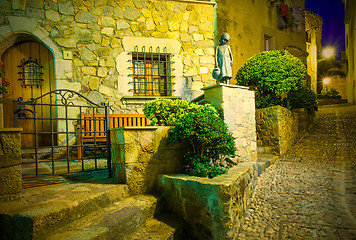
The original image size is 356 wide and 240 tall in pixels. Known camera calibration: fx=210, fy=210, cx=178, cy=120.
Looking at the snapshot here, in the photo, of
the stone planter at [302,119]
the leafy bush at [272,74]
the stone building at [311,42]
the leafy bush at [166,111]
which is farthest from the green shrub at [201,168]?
the stone building at [311,42]

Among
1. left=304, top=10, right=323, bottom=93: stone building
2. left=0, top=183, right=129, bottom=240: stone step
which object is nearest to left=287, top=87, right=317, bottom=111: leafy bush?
left=0, top=183, right=129, bottom=240: stone step

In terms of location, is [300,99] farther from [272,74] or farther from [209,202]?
[209,202]

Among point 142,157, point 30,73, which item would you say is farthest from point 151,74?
point 142,157

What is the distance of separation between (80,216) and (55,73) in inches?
170

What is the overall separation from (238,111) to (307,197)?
6.15 ft

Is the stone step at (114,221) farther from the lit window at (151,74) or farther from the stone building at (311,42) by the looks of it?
the stone building at (311,42)

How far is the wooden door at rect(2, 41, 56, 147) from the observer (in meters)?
5.32

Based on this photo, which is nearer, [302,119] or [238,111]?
[238,111]

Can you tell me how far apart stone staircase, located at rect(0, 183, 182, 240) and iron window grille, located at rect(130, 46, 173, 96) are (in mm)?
3660

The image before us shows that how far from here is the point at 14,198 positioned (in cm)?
230

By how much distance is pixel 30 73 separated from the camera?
543cm

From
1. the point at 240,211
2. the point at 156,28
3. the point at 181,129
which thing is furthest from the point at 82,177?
the point at 156,28

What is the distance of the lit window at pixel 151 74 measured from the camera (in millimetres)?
5977

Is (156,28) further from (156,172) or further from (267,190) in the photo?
(267,190)
